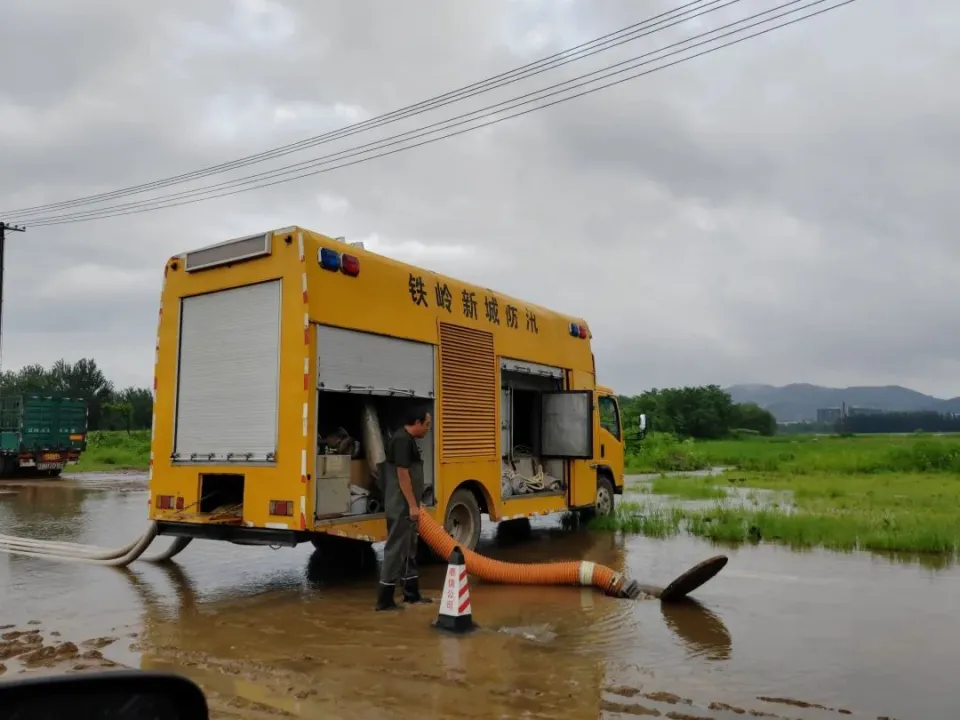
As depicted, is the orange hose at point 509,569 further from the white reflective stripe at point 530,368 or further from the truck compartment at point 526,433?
the white reflective stripe at point 530,368

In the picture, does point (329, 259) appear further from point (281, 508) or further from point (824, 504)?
point (824, 504)

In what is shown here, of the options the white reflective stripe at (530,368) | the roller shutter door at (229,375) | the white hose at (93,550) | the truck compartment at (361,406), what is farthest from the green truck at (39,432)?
the truck compartment at (361,406)

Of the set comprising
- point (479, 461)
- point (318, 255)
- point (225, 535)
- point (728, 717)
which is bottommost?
point (728, 717)

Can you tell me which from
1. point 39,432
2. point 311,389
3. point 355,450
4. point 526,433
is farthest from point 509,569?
point 39,432

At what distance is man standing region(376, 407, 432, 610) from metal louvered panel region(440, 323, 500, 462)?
1.85 m

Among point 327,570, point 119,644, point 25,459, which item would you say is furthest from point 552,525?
point 25,459

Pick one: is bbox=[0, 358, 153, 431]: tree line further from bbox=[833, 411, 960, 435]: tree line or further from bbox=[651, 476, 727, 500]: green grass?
bbox=[833, 411, 960, 435]: tree line

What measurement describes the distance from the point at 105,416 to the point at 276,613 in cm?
6724

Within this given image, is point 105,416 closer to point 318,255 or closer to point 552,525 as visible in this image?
point 552,525

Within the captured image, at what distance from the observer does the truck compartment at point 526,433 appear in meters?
11.4

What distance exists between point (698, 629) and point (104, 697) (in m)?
6.12

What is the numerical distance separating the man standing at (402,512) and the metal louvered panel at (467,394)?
6.08ft

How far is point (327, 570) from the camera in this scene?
9.42 m

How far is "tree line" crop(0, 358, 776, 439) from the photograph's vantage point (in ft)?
222
